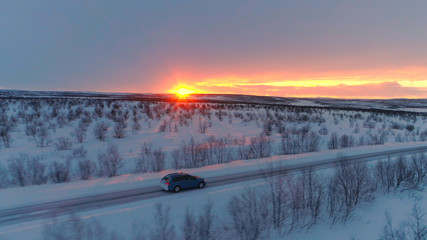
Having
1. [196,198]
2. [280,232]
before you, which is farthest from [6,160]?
[280,232]

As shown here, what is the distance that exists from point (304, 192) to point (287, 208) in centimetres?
148

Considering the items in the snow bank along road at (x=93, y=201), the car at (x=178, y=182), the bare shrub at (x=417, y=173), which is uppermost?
the car at (x=178, y=182)

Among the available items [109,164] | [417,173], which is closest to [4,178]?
[109,164]

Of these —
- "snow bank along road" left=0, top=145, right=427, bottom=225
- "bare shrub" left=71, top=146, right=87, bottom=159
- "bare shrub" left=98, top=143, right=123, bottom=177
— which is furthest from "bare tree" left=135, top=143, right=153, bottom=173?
"snow bank along road" left=0, top=145, right=427, bottom=225

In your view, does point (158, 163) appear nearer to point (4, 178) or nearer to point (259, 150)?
point (4, 178)

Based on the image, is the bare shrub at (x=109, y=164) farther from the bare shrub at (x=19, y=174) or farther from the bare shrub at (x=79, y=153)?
the bare shrub at (x=19, y=174)

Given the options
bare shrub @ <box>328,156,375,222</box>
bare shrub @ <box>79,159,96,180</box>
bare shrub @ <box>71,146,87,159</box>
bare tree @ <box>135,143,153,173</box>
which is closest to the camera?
bare shrub @ <box>328,156,375,222</box>

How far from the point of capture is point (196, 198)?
14.3m

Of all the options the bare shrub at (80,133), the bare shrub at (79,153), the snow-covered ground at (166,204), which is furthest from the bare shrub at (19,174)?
the bare shrub at (80,133)

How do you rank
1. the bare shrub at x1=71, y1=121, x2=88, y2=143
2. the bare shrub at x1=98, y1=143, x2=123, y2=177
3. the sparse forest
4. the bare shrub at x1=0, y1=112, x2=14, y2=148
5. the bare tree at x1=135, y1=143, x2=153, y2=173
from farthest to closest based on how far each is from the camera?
the bare shrub at x1=71, y1=121, x2=88, y2=143, the bare shrub at x1=0, y1=112, x2=14, y2=148, the bare tree at x1=135, y1=143, x2=153, y2=173, the sparse forest, the bare shrub at x1=98, y1=143, x2=123, y2=177

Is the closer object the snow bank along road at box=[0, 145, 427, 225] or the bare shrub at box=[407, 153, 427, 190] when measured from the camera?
the snow bank along road at box=[0, 145, 427, 225]

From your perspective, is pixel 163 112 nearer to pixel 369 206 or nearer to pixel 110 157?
pixel 110 157

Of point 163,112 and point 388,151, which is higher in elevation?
point 163,112

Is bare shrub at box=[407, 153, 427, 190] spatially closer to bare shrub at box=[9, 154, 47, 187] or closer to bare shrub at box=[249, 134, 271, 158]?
bare shrub at box=[249, 134, 271, 158]
